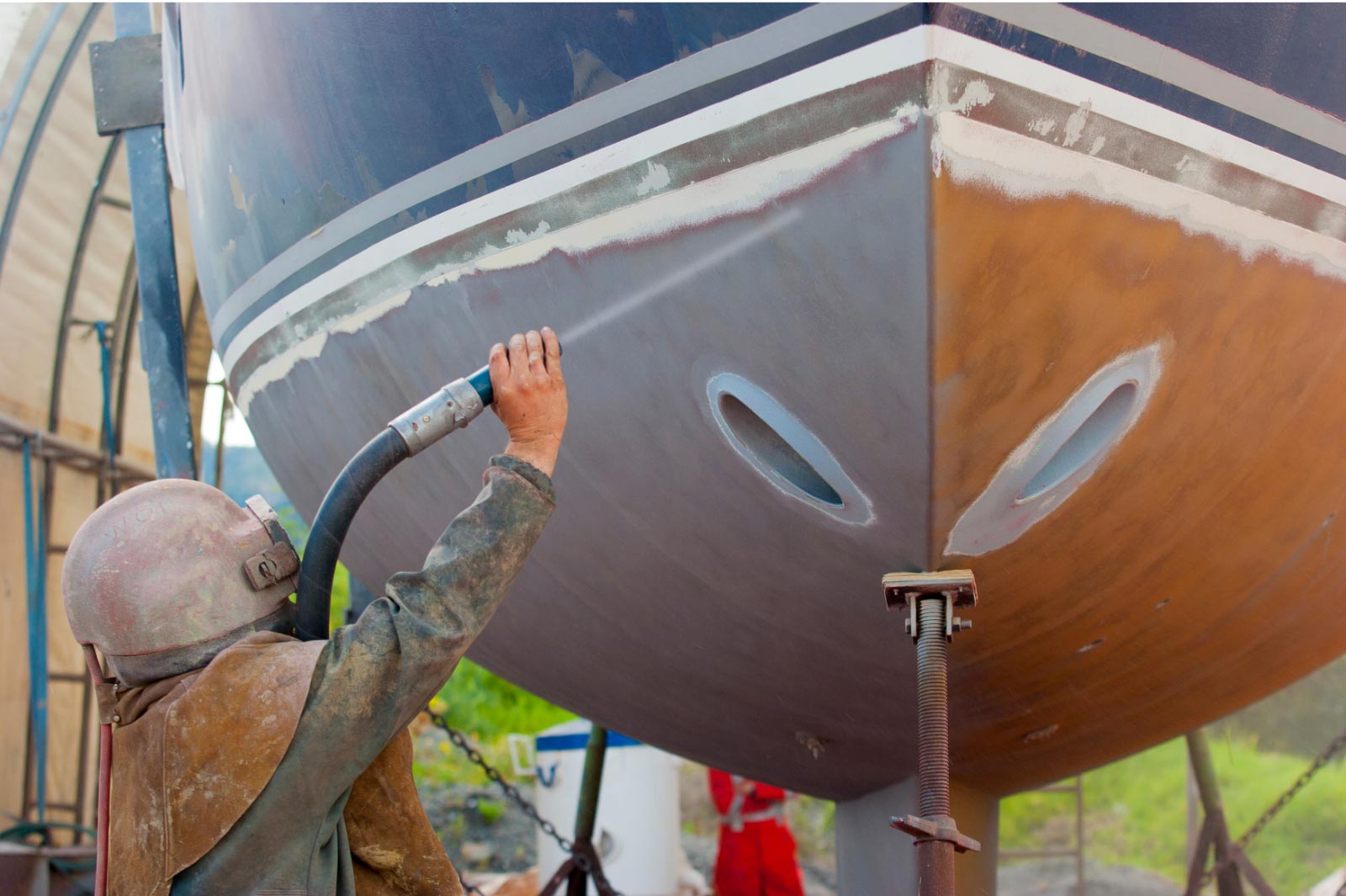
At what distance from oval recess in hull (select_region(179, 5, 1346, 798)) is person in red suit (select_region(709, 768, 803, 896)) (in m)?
3.84

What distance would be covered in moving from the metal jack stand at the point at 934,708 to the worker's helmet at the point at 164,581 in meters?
0.91

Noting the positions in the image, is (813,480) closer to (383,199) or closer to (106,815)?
(383,199)

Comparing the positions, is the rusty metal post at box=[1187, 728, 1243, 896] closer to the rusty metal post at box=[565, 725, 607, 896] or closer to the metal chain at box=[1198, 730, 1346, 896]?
the metal chain at box=[1198, 730, 1346, 896]

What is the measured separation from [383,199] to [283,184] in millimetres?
382

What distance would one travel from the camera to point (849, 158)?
1625mm

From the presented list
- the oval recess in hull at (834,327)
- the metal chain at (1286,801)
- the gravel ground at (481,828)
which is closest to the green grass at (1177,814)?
the gravel ground at (481,828)

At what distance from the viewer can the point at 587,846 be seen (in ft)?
15.3

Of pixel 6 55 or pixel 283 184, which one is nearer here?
pixel 283 184

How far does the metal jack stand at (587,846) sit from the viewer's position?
4.61 meters

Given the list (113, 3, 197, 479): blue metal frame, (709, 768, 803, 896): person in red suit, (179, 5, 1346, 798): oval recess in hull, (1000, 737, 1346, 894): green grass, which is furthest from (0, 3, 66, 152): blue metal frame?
(1000, 737, 1346, 894): green grass

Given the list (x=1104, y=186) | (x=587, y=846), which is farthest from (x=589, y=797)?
(x=1104, y=186)

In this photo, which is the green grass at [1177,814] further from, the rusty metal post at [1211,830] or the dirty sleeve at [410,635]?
the dirty sleeve at [410,635]

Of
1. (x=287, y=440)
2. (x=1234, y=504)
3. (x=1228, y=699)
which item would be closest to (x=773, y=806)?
(x=1228, y=699)

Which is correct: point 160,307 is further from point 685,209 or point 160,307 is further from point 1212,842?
point 1212,842
